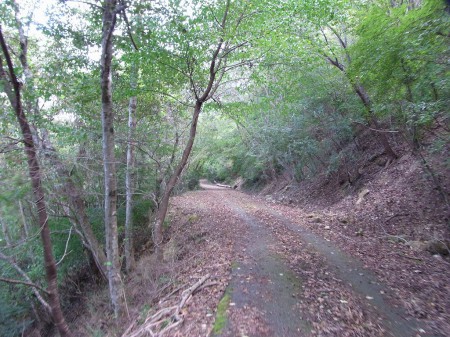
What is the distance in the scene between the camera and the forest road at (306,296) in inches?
156

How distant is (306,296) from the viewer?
190 inches

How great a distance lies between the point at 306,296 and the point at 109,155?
491 cm

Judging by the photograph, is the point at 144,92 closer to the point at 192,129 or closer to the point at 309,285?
the point at 192,129

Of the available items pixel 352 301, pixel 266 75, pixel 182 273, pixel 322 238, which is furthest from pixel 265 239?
pixel 266 75

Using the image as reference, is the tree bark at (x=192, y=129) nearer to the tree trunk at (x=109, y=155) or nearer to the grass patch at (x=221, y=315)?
the tree trunk at (x=109, y=155)

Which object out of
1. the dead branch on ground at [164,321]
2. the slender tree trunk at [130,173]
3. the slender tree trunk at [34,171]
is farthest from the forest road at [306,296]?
the slender tree trunk at [130,173]

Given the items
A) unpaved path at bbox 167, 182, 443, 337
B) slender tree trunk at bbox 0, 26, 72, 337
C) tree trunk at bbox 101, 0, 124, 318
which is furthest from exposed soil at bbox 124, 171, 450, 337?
slender tree trunk at bbox 0, 26, 72, 337

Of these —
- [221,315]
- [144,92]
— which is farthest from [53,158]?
[221,315]

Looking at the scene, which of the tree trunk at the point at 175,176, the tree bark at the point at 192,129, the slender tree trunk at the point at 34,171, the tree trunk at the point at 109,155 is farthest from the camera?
the tree trunk at the point at 175,176

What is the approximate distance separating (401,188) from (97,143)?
1052 cm

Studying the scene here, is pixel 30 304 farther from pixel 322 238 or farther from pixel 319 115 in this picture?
pixel 319 115

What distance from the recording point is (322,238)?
26.5ft

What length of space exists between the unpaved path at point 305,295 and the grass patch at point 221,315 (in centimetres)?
4

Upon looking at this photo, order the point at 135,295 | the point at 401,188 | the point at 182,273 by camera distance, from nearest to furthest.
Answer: the point at 182,273
the point at 135,295
the point at 401,188
